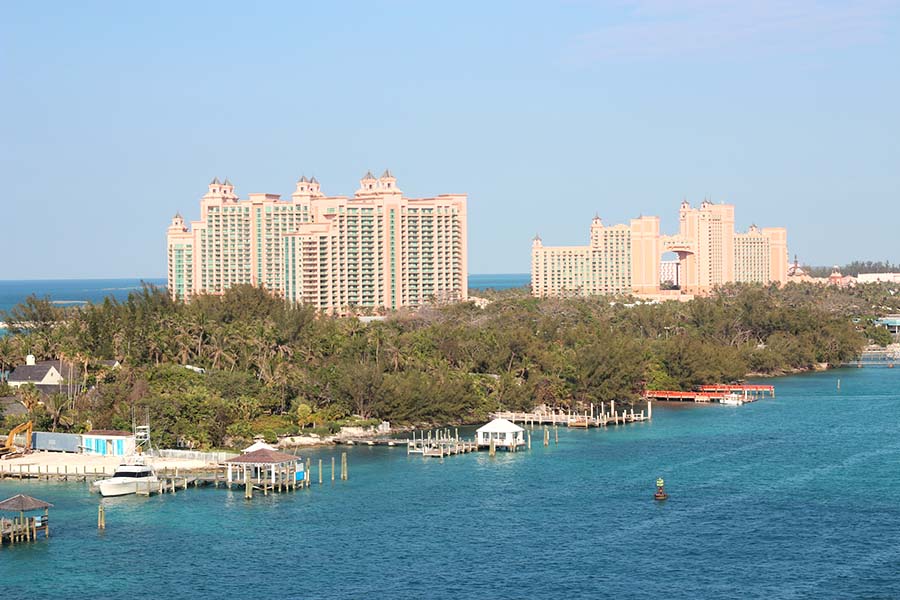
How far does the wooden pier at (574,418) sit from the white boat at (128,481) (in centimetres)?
2869

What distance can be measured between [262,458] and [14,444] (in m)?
15.4

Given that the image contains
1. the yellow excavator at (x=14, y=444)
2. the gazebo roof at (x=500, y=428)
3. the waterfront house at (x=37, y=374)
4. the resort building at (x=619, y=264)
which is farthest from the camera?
the resort building at (x=619, y=264)

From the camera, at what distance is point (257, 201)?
153375 millimetres

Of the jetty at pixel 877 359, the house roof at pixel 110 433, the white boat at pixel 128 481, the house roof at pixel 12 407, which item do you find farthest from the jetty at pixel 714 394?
the white boat at pixel 128 481

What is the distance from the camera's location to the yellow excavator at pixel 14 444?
6350cm

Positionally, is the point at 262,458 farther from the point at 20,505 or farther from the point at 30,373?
the point at 30,373

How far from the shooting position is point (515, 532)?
4906cm

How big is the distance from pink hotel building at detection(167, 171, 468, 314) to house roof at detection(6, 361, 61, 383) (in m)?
63.4

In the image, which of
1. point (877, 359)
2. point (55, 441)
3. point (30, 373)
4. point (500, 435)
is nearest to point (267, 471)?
point (55, 441)

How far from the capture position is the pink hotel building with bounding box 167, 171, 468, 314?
143 m

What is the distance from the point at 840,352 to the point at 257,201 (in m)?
69.7

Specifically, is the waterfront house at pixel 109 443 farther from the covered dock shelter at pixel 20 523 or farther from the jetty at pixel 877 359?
the jetty at pixel 877 359

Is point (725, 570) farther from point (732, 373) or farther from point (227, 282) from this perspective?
point (227, 282)

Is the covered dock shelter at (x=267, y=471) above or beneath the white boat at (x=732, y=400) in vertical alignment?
beneath
